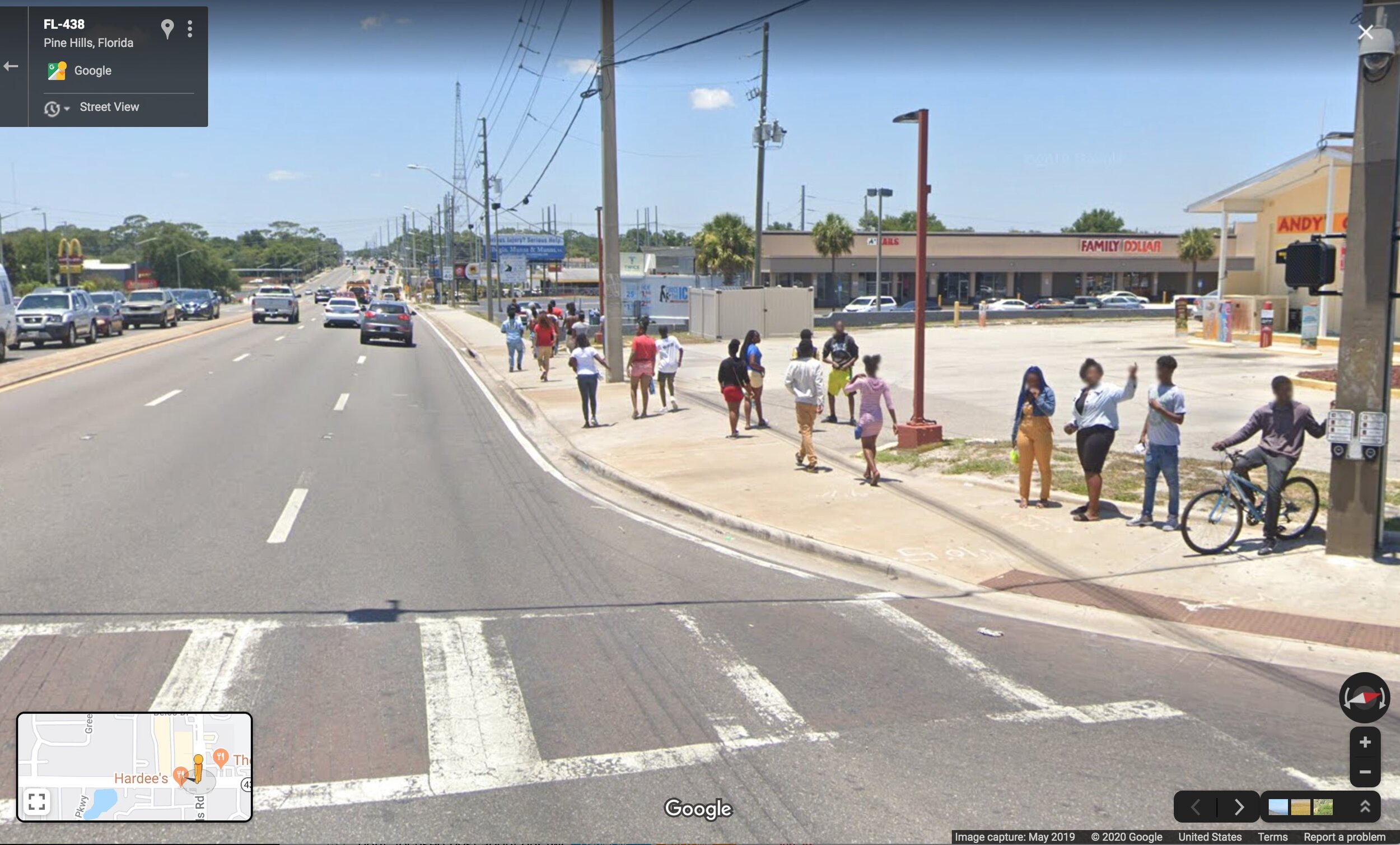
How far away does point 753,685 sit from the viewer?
680 cm

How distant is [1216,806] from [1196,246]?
73.2 m

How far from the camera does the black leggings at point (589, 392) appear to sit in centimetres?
1880

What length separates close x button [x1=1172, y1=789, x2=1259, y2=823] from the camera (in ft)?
16.4

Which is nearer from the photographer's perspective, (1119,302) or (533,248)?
(1119,302)

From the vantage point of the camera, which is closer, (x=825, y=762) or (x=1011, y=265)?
(x=825, y=762)

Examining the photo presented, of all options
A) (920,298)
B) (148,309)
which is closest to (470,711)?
(920,298)

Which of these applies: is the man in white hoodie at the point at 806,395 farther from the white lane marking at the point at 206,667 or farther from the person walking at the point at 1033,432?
the white lane marking at the point at 206,667

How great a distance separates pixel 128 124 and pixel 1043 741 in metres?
11.7

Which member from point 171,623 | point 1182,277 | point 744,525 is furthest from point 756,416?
point 1182,277

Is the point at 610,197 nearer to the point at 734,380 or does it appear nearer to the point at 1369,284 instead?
the point at 734,380

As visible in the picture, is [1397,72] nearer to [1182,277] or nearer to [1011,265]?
[1011,265]

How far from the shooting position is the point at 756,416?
19484 mm

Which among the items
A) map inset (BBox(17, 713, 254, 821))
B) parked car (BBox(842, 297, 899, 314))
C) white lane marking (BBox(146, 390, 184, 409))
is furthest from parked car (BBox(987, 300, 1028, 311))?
map inset (BBox(17, 713, 254, 821))

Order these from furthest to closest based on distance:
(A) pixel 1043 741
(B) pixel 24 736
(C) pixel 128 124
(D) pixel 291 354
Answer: (D) pixel 291 354 → (C) pixel 128 124 → (A) pixel 1043 741 → (B) pixel 24 736
